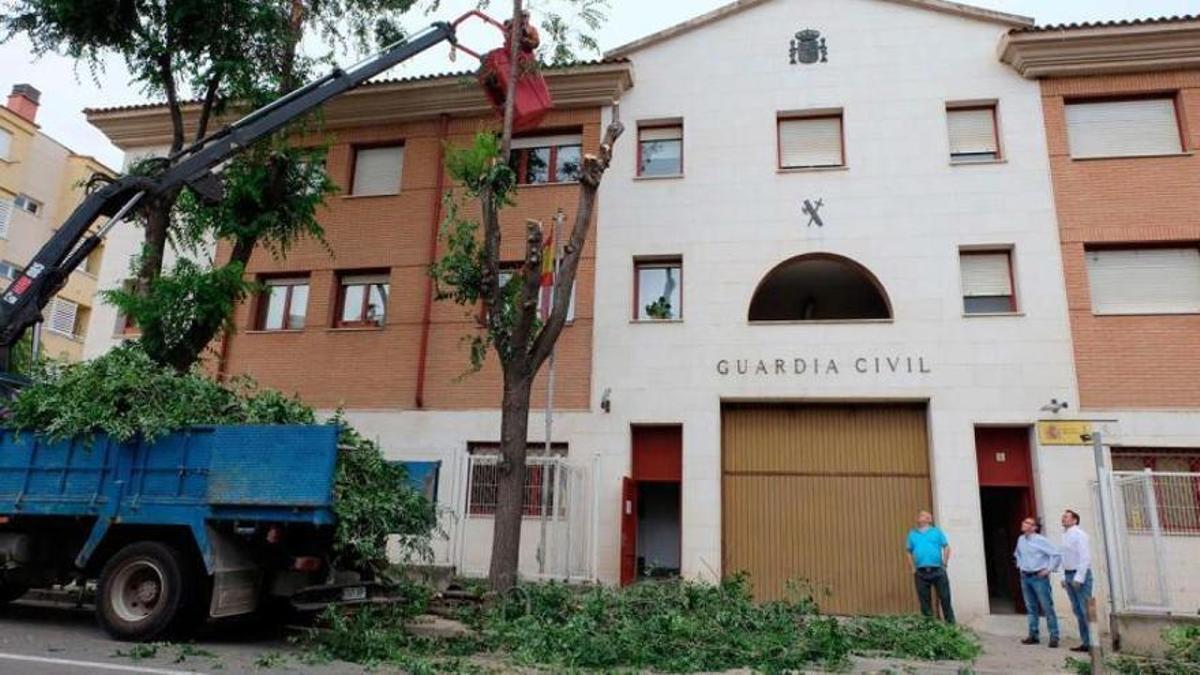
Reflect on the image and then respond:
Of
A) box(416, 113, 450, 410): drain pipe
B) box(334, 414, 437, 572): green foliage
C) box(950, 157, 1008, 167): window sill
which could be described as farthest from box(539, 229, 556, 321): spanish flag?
box(950, 157, 1008, 167): window sill

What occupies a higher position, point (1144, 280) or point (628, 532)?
point (1144, 280)

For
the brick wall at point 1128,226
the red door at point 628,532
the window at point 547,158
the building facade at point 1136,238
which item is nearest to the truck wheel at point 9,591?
the red door at point 628,532

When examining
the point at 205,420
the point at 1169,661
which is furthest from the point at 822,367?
the point at 205,420

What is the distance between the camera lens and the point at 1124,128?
45.2ft

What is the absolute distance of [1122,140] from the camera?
13719mm

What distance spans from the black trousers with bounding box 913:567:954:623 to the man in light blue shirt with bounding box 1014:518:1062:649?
0.99m

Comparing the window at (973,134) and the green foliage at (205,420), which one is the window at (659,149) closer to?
the window at (973,134)

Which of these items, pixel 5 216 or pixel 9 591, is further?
pixel 5 216

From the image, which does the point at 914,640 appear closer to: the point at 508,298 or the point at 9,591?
the point at 508,298

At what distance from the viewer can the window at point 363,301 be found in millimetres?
15633

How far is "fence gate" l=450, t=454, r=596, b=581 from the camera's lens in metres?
13.1

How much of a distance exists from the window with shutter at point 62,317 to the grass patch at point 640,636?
89.1 ft

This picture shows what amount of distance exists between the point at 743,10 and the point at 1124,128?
7.10 metres

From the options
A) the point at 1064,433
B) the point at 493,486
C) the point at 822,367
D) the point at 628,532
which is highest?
the point at 822,367
